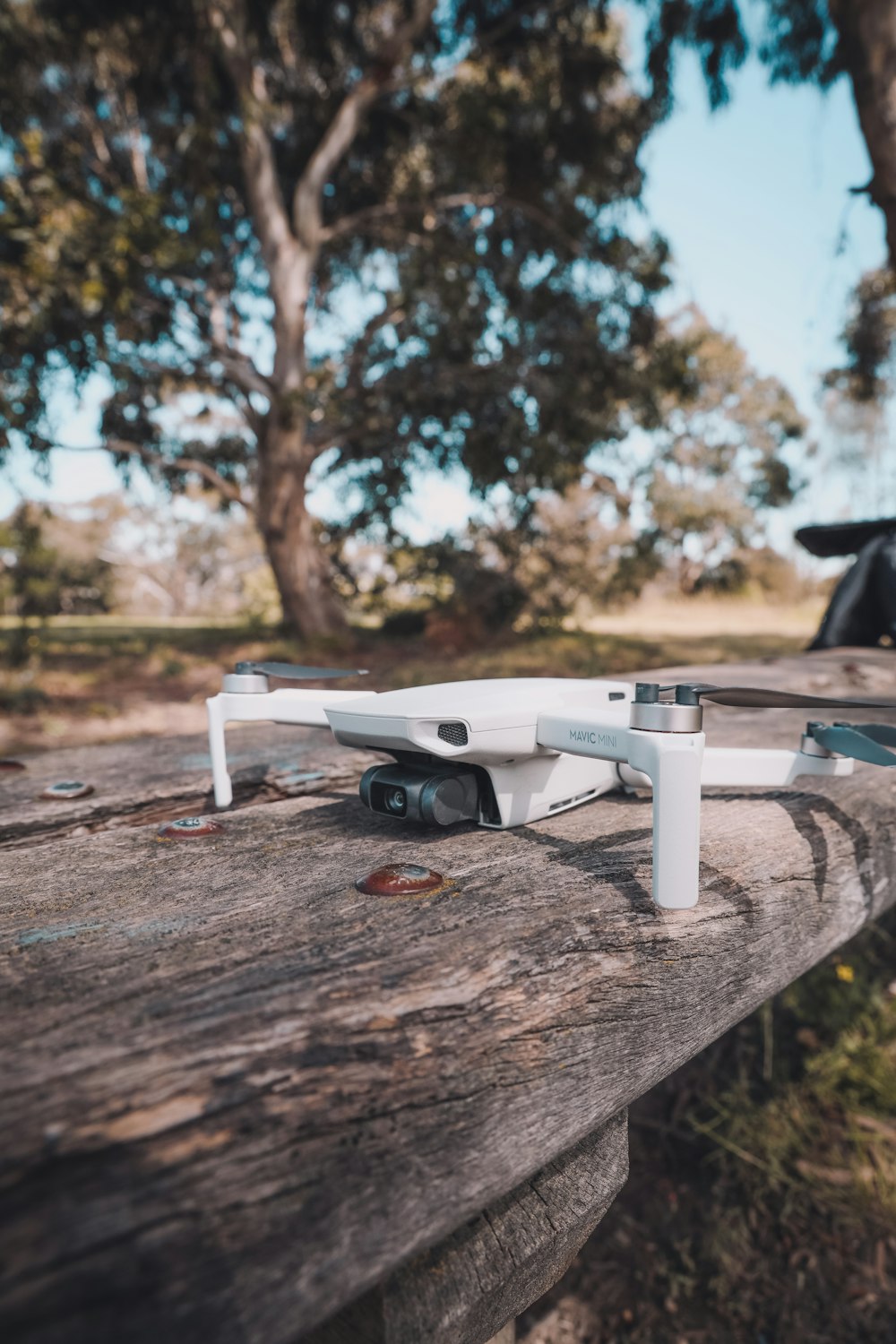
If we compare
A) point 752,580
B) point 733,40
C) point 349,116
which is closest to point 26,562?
point 349,116

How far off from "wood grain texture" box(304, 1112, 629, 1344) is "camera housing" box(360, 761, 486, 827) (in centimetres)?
33

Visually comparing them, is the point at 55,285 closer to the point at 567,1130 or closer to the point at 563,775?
the point at 563,775

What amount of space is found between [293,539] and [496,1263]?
7.43 m

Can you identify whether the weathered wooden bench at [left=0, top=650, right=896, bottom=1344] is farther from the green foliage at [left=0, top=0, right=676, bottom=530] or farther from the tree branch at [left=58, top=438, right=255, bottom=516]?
the tree branch at [left=58, top=438, right=255, bottom=516]

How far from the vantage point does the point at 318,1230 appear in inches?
15.3

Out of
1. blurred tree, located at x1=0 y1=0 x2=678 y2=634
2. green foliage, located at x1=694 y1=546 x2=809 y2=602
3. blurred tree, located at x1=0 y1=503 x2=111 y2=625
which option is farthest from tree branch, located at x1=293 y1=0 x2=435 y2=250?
green foliage, located at x1=694 y1=546 x2=809 y2=602

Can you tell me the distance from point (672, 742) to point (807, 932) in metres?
0.34

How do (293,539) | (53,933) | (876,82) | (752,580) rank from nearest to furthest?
(53,933), (876,82), (293,539), (752,580)

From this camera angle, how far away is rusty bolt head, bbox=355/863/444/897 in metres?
0.69

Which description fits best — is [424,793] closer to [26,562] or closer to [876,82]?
[876,82]

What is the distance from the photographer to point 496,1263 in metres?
0.55

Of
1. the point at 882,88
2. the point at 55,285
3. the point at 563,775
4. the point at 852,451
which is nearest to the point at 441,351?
the point at 55,285

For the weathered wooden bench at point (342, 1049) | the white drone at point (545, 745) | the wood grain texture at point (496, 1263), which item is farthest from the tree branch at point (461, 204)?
the wood grain texture at point (496, 1263)

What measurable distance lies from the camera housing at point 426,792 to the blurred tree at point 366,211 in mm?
5947
